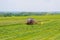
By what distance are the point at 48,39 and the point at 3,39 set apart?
463 cm

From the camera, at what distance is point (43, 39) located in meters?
17.9

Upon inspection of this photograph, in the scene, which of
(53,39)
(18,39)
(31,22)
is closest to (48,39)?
(53,39)

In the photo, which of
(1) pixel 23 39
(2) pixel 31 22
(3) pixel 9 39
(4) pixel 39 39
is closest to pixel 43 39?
(4) pixel 39 39

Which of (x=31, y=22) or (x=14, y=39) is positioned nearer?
(x=14, y=39)

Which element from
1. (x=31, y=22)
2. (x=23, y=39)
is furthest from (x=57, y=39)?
(x=31, y=22)

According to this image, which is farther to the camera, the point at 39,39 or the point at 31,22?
the point at 31,22

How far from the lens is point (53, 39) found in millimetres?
18000

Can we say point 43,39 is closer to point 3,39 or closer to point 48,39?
point 48,39

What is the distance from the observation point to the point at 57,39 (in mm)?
18031

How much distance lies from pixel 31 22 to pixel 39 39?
1894 centimetres

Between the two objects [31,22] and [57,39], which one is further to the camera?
[31,22]

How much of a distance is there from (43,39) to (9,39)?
3490mm

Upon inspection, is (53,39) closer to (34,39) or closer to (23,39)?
(34,39)

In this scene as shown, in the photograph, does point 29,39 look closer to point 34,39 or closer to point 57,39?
point 34,39
